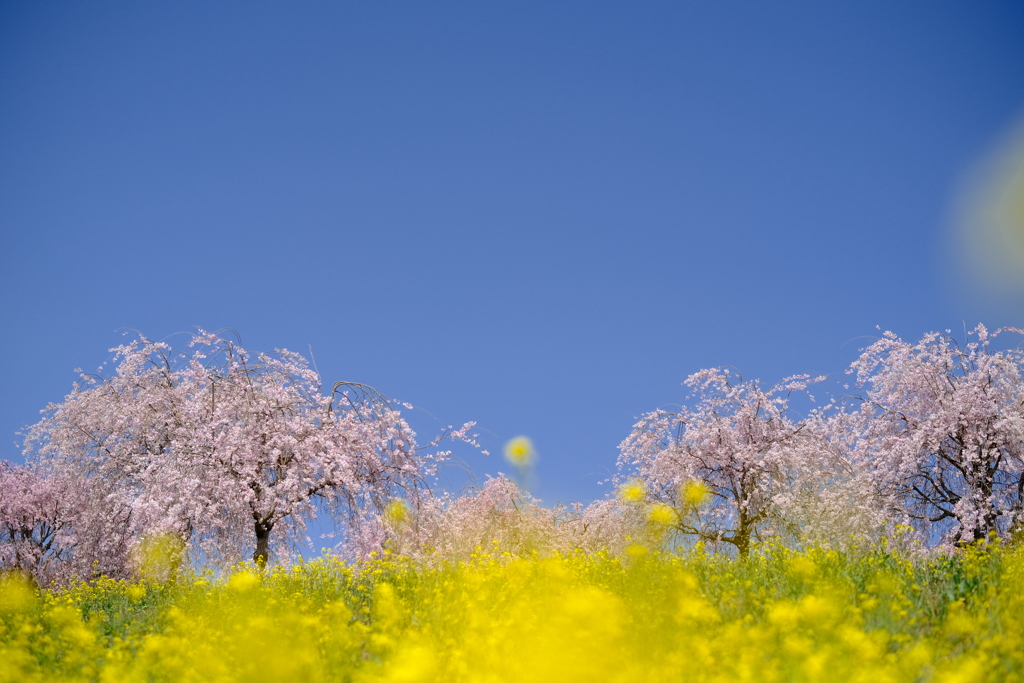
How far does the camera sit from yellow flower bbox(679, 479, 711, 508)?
15470 millimetres

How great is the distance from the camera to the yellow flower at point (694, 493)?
50.8 ft

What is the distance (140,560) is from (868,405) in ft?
59.3

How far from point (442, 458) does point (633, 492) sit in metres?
5.34

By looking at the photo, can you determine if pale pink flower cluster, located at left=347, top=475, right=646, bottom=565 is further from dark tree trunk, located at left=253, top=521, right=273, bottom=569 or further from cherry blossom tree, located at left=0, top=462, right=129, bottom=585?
cherry blossom tree, located at left=0, top=462, right=129, bottom=585

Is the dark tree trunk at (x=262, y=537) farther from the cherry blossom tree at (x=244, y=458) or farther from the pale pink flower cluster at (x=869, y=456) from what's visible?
the pale pink flower cluster at (x=869, y=456)

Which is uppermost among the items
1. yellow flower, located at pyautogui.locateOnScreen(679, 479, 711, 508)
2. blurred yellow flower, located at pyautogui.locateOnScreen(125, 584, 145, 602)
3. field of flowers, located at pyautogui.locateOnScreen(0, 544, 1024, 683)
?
yellow flower, located at pyautogui.locateOnScreen(679, 479, 711, 508)

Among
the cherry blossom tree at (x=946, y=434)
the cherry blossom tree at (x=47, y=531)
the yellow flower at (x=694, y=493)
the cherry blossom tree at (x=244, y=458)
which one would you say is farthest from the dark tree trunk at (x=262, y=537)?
the cherry blossom tree at (x=946, y=434)

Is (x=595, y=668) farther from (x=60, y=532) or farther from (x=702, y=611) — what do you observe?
(x=60, y=532)

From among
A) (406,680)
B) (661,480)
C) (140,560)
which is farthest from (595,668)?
(661,480)

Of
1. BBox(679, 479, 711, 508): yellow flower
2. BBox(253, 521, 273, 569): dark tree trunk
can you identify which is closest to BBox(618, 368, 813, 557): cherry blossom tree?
BBox(679, 479, 711, 508): yellow flower

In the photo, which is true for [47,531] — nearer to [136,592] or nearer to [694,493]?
[136,592]

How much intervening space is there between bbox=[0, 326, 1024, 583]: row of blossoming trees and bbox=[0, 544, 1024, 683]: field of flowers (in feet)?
10.0

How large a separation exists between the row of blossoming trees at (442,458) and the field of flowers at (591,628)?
3057mm

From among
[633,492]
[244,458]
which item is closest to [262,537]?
[244,458]
